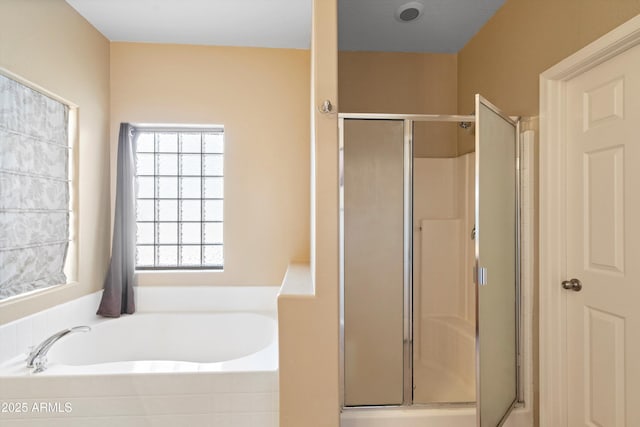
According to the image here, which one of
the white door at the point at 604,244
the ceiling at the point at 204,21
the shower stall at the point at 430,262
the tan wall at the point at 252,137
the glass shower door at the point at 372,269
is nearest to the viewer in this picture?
the white door at the point at 604,244

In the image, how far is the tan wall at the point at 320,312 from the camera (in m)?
1.57

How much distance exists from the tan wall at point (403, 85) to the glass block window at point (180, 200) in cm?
116

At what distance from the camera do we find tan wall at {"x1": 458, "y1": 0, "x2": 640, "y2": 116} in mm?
1481

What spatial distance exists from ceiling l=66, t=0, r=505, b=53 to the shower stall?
2.23 ft

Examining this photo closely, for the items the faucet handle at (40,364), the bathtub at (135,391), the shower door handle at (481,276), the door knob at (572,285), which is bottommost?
the bathtub at (135,391)

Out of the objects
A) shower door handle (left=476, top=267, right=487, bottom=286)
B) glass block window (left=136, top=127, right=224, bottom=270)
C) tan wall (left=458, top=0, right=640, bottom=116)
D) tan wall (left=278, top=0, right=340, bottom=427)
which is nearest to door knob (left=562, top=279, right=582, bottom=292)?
shower door handle (left=476, top=267, right=487, bottom=286)

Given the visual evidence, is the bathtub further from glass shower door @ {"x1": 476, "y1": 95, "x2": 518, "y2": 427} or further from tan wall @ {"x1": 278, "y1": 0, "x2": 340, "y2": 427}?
glass shower door @ {"x1": 476, "y1": 95, "x2": 518, "y2": 427}

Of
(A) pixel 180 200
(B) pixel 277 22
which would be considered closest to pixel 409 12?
(B) pixel 277 22

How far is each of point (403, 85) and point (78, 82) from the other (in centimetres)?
241

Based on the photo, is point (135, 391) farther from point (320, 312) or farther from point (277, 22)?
point (277, 22)

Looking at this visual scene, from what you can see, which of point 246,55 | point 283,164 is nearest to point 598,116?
point 283,164

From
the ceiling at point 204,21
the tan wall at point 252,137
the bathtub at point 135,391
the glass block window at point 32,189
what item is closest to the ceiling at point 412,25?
the ceiling at point 204,21

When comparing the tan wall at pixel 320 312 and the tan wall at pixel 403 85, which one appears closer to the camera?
the tan wall at pixel 320 312

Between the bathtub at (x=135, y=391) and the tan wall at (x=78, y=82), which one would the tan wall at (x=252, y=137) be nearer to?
the tan wall at (x=78, y=82)
